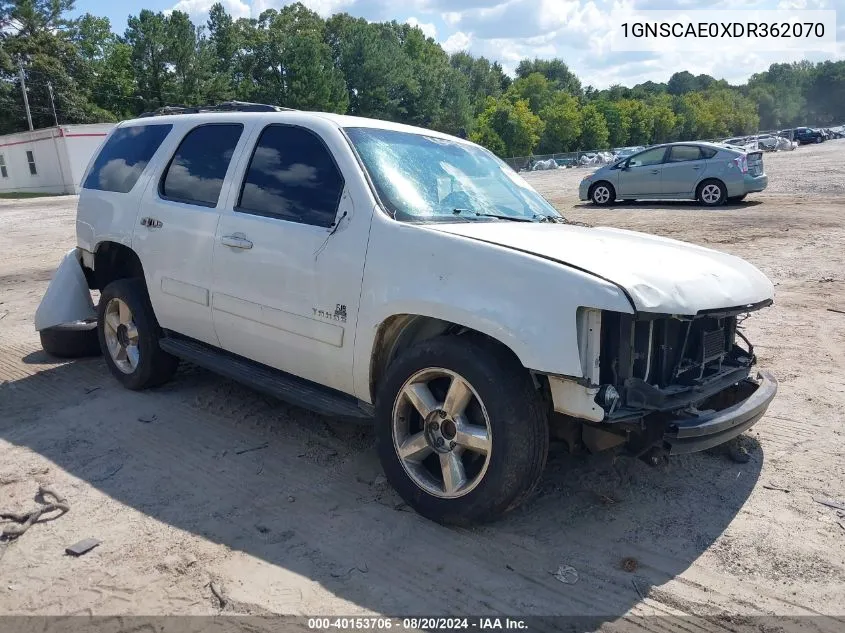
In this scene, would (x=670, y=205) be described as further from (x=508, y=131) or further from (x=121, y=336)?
(x=508, y=131)

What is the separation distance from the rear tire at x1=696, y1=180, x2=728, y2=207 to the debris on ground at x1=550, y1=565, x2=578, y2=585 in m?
16.1

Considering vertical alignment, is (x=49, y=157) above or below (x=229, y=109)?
above

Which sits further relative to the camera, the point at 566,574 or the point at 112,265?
the point at 112,265

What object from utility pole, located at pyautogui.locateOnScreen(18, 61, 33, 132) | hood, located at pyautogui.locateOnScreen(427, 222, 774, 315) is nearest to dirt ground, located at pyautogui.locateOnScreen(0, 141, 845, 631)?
hood, located at pyautogui.locateOnScreen(427, 222, 774, 315)

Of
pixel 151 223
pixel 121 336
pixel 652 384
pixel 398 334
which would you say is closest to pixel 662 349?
pixel 652 384

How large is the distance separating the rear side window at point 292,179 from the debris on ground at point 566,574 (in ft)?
6.99

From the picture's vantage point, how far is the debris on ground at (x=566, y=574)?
306 centimetres

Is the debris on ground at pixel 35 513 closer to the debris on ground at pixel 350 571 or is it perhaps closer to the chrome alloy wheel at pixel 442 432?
the debris on ground at pixel 350 571

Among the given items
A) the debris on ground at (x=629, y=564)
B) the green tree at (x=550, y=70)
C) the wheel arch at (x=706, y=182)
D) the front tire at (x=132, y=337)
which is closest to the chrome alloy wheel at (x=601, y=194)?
the wheel arch at (x=706, y=182)

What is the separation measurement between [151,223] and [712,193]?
15.6m

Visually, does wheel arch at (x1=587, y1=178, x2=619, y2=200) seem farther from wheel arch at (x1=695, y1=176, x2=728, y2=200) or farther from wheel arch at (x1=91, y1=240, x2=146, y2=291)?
wheel arch at (x1=91, y1=240, x2=146, y2=291)

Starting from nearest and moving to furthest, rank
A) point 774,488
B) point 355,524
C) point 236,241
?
point 355,524 → point 774,488 → point 236,241

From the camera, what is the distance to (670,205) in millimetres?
18219

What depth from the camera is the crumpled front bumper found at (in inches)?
124
